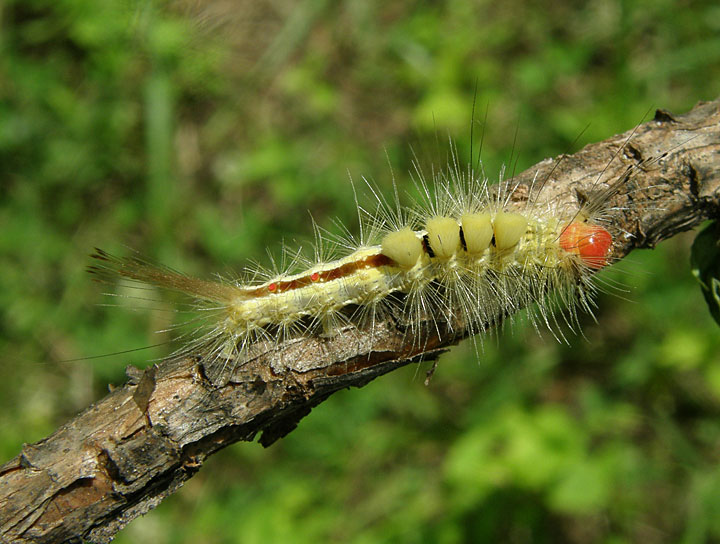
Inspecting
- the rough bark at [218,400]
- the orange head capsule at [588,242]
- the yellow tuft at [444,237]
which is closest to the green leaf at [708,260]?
the rough bark at [218,400]

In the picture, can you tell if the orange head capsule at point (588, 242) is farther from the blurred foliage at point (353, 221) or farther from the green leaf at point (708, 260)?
the blurred foliage at point (353, 221)

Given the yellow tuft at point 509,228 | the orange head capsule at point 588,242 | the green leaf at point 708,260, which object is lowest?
the green leaf at point 708,260

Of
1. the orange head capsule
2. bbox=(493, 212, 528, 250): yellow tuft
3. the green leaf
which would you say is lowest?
the green leaf

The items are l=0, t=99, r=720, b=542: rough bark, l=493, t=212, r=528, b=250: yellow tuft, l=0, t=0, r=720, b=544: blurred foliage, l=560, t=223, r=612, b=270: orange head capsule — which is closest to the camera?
l=0, t=99, r=720, b=542: rough bark

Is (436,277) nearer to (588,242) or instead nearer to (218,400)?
(588,242)

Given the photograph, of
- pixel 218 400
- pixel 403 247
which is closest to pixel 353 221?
pixel 403 247

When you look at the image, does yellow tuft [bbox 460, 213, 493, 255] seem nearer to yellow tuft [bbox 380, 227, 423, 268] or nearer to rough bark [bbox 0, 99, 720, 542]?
yellow tuft [bbox 380, 227, 423, 268]

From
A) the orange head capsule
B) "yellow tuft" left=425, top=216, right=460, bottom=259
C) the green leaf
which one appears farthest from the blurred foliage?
"yellow tuft" left=425, top=216, right=460, bottom=259
